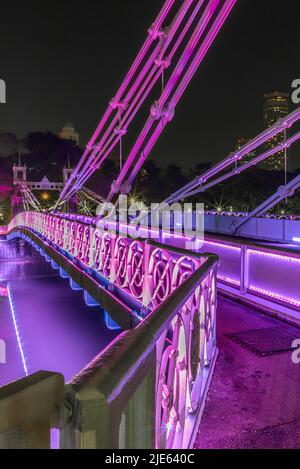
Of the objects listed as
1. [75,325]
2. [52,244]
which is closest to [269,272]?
[52,244]

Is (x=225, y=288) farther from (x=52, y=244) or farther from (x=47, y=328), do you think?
(x=47, y=328)

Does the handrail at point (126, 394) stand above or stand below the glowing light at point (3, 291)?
above

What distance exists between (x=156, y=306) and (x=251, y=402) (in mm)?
1149

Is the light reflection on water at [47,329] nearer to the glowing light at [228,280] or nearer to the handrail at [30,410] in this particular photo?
the glowing light at [228,280]

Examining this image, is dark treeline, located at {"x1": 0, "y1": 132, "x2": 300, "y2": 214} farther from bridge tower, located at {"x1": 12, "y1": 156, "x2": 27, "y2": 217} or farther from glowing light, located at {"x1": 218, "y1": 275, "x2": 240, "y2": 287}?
glowing light, located at {"x1": 218, "y1": 275, "x2": 240, "y2": 287}

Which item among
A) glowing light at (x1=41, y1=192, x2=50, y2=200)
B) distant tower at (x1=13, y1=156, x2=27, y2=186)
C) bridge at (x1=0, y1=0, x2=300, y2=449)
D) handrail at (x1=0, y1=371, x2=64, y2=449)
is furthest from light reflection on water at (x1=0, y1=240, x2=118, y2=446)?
distant tower at (x1=13, y1=156, x2=27, y2=186)

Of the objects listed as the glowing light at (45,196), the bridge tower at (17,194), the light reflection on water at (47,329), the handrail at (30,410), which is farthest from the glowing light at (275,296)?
the glowing light at (45,196)

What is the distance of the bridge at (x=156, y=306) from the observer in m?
1.44

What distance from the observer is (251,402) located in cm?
402

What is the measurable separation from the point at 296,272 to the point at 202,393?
3.01 meters

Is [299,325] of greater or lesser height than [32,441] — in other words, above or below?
below

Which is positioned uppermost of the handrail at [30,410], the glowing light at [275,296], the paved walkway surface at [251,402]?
the handrail at [30,410]

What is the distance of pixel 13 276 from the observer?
4166 centimetres

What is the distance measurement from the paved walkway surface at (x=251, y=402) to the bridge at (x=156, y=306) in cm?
10
